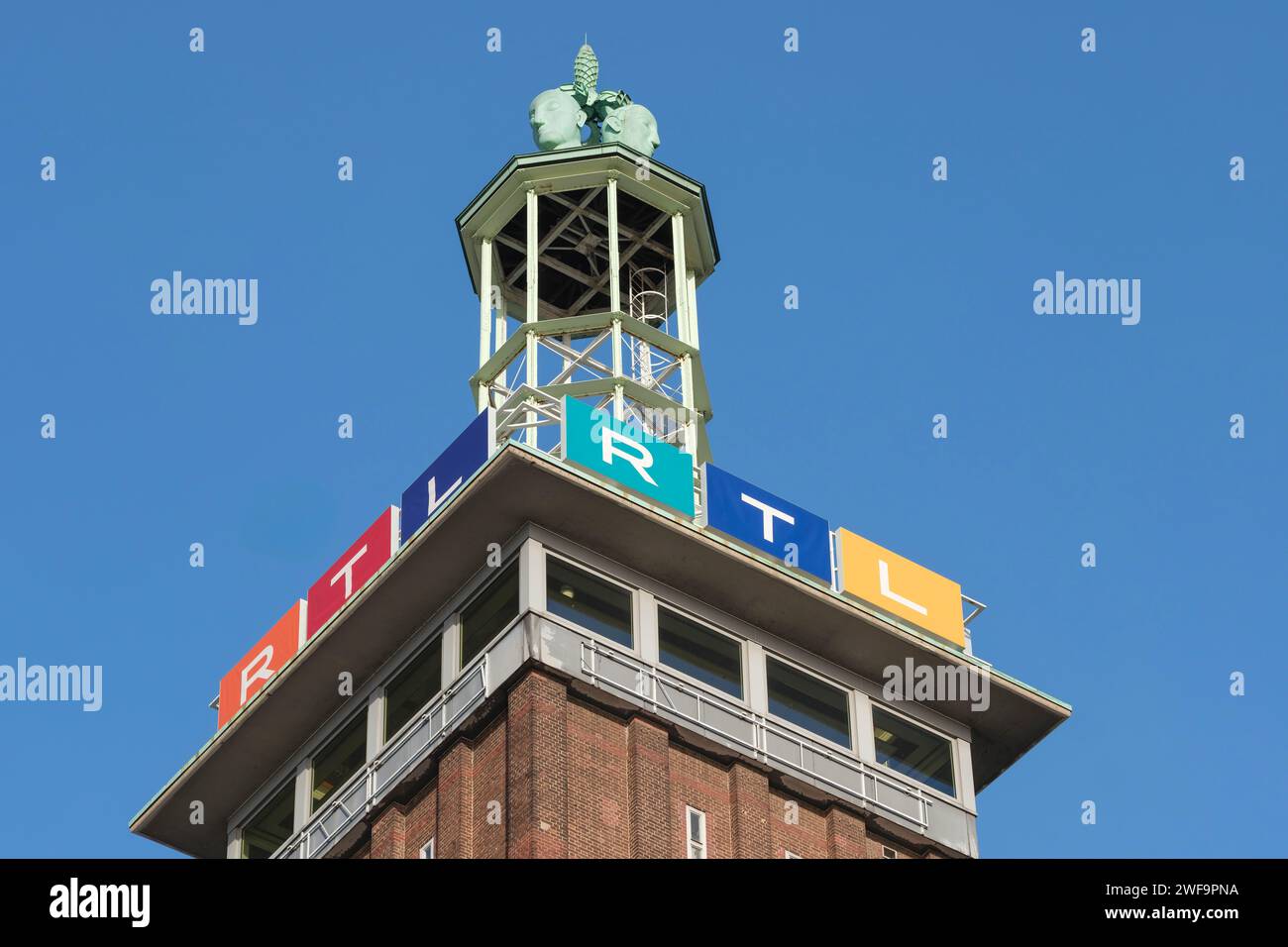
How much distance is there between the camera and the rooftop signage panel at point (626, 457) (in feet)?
218

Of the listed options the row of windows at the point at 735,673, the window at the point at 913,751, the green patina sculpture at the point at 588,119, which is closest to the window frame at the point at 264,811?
the row of windows at the point at 735,673

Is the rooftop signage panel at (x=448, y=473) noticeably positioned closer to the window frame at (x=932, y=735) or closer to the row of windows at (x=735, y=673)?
the row of windows at (x=735, y=673)

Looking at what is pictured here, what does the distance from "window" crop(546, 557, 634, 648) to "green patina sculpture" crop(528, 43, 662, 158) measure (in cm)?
1927

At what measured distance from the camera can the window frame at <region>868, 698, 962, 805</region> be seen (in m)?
69.0

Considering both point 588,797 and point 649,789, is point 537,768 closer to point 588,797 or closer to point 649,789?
point 588,797


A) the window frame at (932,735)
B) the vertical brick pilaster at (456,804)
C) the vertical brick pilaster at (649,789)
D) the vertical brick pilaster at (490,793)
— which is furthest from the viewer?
the window frame at (932,735)

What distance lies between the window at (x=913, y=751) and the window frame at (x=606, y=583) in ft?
24.6

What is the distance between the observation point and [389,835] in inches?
2557

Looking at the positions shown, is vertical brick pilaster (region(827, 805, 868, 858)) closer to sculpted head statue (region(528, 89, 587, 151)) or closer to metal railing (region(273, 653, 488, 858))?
metal railing (region(273, 653, 488, 858))

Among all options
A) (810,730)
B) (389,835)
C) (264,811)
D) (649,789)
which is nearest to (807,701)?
(810,730)

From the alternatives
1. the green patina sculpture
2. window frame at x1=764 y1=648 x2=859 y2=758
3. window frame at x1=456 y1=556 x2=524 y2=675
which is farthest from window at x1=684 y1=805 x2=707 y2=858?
the green patina sculpture

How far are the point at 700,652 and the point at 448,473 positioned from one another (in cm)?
781

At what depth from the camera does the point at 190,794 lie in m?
72.8
